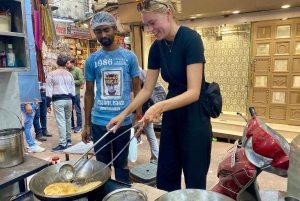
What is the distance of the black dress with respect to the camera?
1476mm

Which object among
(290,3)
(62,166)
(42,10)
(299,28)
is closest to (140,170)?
(62,166)

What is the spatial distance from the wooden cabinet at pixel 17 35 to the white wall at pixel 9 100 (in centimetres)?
16

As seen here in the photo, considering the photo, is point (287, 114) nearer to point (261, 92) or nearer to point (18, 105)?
point (261, 92)

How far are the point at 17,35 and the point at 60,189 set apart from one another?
1405 millimetres

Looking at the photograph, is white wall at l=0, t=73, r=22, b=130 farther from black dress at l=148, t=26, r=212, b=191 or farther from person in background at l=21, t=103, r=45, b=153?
person in background at l=21, t=103, r=45, b=153

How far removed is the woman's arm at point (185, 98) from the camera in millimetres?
1299

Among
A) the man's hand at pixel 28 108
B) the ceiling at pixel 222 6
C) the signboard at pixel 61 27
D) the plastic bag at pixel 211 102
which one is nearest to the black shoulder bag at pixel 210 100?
the plastic bag at pixel 211 102

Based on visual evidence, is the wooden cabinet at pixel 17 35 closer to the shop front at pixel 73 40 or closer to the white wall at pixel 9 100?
the white wall at pixel 9 100

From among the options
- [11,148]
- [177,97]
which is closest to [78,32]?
[11,148]

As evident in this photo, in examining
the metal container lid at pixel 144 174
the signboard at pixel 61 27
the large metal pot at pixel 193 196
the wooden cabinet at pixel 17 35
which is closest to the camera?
the large metal pot at pixel 193 196

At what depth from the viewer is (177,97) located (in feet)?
4.43

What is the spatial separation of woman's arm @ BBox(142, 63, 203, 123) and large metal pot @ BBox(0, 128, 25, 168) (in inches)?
40.8

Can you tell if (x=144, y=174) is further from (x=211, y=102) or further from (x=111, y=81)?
(x=211, y=102)

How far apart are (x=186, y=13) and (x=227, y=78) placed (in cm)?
159
